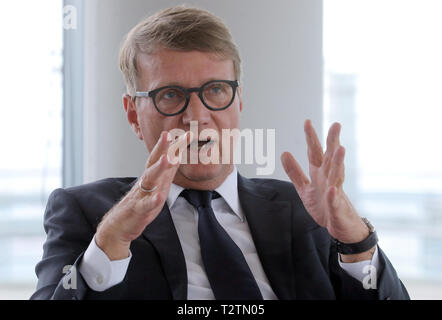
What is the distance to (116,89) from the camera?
1.48m

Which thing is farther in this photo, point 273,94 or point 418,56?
point 418,56

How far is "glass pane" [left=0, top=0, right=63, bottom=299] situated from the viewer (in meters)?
1.61

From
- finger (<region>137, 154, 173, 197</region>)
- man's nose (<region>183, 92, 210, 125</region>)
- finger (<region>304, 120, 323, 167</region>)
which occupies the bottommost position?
finger (<region>137, 154, 173, 197</region>)

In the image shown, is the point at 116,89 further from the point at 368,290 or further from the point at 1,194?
the point at 368,290

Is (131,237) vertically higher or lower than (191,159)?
lower

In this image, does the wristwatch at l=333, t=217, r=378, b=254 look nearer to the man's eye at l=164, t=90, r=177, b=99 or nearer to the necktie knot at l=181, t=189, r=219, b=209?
the necktie knot at l=181, t=189, r=219, b=209

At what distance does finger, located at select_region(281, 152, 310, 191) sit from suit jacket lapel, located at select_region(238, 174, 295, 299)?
186mm

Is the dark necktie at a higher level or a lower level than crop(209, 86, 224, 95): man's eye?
lower

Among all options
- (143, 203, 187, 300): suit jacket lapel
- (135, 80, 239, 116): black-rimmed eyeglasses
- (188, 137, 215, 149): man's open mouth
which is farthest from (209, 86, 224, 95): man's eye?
(143, 203, 187, 300): suit jacket lapel

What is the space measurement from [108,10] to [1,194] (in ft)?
3.05

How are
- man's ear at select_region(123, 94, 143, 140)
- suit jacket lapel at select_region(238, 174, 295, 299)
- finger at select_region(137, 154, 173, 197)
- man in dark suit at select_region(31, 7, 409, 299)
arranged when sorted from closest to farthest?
finger at select_region(137, 154, 173, 197)
man in dark suit at select_region(31, 7, 409, 299)
suit jacket lapel at select_region(238, 174, 295, 299)
man's ear at select_region(123, 94, 143, 140)

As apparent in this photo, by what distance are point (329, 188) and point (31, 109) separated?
123 centimetres
